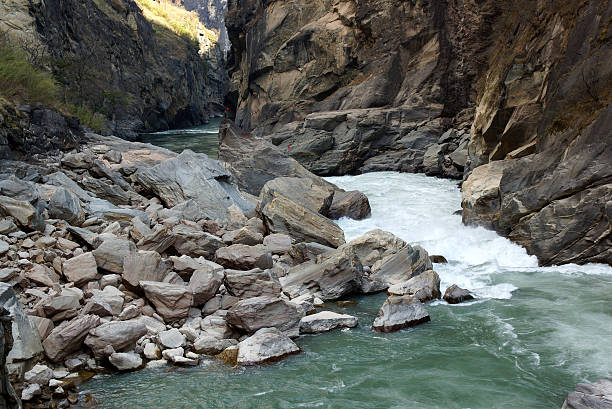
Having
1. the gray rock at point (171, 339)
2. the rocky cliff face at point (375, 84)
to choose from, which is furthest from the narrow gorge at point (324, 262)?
the rocky cliff face at point (375, 84)

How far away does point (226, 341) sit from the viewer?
686cm

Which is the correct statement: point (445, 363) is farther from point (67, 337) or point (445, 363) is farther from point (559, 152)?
Answer: point (559, 152)

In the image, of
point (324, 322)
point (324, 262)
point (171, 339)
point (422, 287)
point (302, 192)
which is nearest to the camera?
point (171, 339)

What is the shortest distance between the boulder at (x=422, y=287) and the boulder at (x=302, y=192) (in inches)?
186

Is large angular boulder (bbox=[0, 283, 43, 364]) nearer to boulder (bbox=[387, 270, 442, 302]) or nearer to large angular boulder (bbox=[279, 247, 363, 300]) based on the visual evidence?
large angular boulder (bbox=[279, 247, 363, 300])

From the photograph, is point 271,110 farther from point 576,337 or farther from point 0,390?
point 0,390

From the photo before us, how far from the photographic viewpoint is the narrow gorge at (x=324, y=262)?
577 centimetres

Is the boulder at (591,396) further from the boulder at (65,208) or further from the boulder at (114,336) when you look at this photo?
the boulder at (65,208)

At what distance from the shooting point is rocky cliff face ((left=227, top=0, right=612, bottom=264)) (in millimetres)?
10789

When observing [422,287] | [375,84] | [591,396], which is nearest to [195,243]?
[422,287]

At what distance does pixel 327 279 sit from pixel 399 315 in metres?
1.88

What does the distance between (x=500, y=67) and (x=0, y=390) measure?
704 inches

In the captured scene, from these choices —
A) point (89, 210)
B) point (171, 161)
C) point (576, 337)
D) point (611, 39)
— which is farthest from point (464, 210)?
point (89, 210)

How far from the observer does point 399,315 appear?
767 cm
